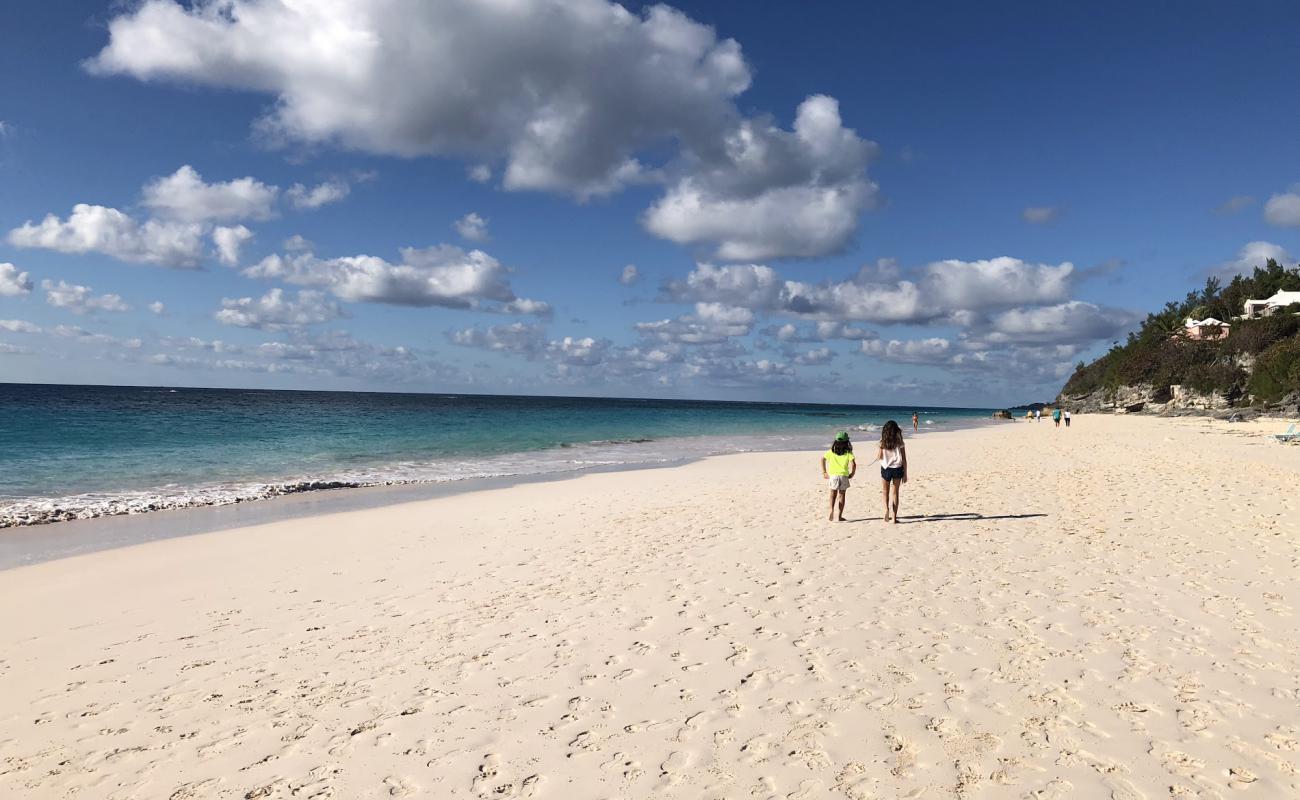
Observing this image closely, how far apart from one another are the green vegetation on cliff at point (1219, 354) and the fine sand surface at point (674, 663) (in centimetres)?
5172

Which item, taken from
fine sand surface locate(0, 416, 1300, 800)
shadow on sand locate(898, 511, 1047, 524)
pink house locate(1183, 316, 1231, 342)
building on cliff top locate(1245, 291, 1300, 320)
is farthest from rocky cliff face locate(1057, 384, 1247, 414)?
fine sand surface locate(0, 416, 1300, 800)

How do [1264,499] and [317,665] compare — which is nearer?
A: [317,665]

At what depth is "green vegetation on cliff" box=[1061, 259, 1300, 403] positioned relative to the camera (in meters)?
49.7

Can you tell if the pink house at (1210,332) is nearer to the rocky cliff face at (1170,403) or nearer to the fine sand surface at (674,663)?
the rocky cliff face at (1170,403)

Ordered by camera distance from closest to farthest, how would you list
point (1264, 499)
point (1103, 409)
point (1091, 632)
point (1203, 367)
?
point (1091, 632)
point (1264, 499)
point (1203, 367)
point (1103, 409)

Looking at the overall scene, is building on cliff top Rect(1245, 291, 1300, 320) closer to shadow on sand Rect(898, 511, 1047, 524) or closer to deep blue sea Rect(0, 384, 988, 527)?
deep blue sea Rect(0, 384, 988, 527)

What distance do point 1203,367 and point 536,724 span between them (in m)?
77.6

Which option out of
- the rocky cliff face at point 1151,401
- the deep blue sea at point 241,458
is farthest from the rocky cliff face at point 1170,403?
the deep blue sea at point 241,458

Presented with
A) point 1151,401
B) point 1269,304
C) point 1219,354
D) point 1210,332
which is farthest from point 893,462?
point 1269,304

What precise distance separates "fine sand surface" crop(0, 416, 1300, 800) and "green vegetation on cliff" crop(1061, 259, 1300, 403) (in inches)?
2036

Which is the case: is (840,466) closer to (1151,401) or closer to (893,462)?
(893,462)

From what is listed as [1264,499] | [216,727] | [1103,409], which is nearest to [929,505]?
[1264,499]

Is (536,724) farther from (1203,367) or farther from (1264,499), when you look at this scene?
(1203,367)

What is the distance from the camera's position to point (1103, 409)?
8119 centimetres
